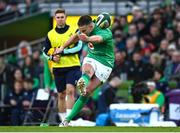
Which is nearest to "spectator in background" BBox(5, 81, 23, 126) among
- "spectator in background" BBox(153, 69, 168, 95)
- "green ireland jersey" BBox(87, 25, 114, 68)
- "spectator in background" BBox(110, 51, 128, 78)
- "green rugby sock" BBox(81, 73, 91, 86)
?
"spectator in background" BBox(110, 51, 128, 78)

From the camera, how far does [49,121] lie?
20.3 m

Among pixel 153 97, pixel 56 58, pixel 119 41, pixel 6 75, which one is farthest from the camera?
pixel 119 41

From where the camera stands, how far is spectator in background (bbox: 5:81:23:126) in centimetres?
2137

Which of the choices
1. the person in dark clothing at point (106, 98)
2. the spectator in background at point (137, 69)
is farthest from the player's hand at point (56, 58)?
Answer: the spectator in background at point (137, 69)

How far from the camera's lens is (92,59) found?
55.6 ft

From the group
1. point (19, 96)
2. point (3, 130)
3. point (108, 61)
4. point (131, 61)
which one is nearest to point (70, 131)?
point (3, 130)

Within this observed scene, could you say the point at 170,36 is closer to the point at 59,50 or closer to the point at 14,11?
the point at 14,11

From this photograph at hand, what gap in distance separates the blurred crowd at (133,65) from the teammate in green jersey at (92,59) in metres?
3.79

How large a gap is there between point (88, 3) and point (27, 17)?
7.09 feet

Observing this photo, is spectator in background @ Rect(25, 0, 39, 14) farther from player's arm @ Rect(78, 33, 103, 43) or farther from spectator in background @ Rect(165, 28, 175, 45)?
player's arm @ Rect(78, 33, 103, 43)

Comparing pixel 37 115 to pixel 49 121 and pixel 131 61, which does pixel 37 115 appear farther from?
pixel 131 61

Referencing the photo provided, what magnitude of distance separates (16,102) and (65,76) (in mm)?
4423

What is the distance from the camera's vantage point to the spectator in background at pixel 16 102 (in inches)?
841

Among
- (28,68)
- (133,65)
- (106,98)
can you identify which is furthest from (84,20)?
(28,68)
